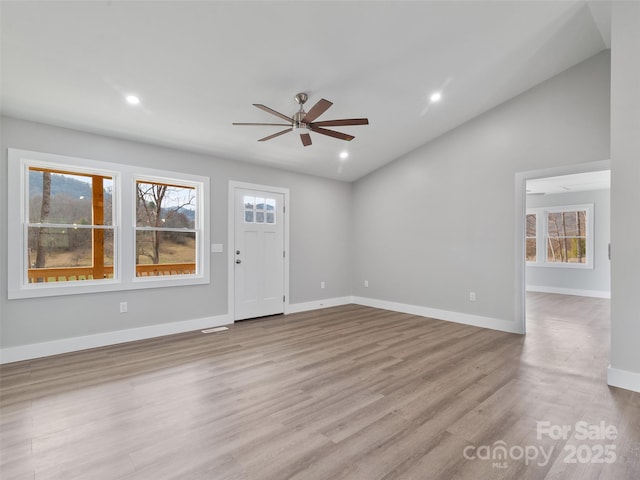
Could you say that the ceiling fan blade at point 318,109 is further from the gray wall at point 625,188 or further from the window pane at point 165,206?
the gray wall at point 625,188

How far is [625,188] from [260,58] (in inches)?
138

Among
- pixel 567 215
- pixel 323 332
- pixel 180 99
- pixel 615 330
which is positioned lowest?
pixel 323 332

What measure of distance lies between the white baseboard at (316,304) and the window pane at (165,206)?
227 centimetres

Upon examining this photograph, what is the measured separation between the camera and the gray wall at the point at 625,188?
9.14 feet

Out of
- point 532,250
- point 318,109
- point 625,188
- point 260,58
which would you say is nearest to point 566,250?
point 532,250

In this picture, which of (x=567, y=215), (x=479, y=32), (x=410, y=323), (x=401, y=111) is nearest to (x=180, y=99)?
(x=401, y=111)

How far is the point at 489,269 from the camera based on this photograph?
4836mm

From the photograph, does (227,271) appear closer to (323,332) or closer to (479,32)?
(323,332)

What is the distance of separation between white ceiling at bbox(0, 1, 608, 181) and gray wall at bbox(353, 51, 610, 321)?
0.40 meters

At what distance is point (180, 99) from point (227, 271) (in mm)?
2555

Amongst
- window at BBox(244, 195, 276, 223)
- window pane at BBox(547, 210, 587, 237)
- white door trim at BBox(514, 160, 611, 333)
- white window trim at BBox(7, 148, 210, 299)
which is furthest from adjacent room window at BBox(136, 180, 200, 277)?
window pane at BBox(547, 210, 587, 237)

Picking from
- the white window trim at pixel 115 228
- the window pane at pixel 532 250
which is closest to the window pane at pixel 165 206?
the white window trim at pixel 115 228

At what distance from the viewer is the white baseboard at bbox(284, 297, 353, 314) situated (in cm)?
590

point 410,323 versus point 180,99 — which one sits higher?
point 180,99
